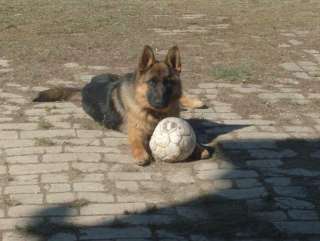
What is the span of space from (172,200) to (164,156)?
0.87 m

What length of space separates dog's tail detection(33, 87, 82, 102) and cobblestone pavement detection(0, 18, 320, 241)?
11 centimetres

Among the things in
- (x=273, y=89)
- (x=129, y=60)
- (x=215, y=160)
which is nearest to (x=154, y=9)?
(x=129, y=60)

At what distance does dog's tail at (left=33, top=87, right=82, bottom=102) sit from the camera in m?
8.56

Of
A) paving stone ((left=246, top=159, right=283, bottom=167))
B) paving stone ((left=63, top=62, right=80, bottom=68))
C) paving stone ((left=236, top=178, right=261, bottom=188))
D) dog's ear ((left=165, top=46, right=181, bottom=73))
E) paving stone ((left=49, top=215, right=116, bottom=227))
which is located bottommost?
paving stone ((left=63, top=62, right=80, bottom=68))

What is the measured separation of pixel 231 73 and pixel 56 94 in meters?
2.49

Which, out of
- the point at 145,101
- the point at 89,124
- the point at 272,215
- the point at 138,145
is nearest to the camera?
the point at 272,215

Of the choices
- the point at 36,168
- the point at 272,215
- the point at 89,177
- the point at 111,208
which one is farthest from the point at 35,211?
the point at 272,215

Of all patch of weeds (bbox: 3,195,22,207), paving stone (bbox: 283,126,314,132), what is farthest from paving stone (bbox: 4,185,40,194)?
paving stone (bbox: 283,126,314,132)

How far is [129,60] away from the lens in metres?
10.6

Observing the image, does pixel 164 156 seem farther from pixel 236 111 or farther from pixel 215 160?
pixel 236 111

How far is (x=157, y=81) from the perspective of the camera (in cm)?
712

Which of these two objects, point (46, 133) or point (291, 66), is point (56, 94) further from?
point (291, 66)

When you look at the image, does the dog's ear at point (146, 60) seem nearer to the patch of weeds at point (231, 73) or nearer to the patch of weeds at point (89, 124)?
the patch of weeds at point (89, 124)

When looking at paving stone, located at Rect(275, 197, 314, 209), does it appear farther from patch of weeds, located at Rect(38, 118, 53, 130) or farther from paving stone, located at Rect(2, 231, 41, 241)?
patch of weeds, located at Rect(38, 118, 53, 130)
